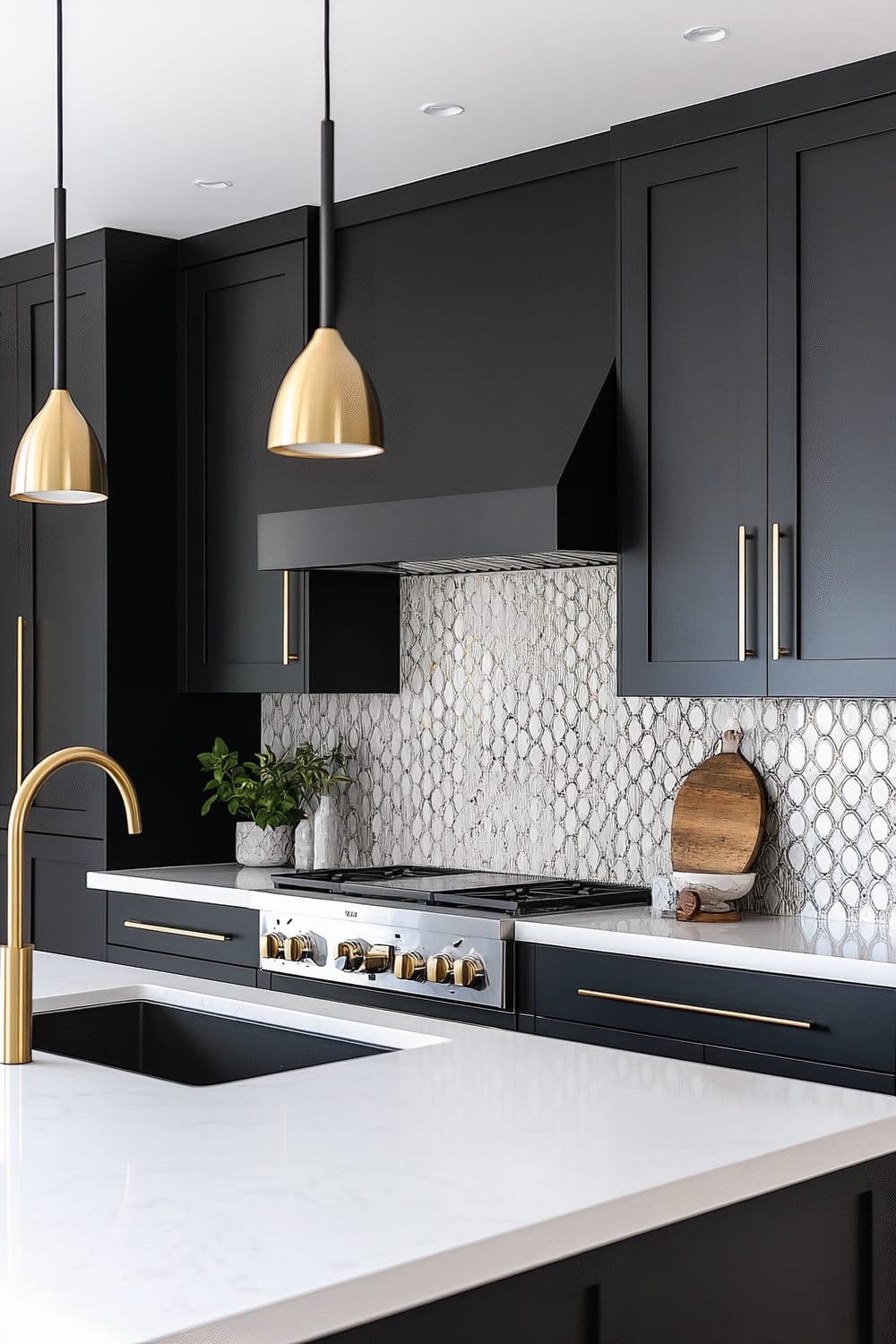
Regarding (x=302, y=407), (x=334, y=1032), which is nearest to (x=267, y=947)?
(x=334, y=1032)

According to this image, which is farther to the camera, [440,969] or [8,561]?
[8,561]

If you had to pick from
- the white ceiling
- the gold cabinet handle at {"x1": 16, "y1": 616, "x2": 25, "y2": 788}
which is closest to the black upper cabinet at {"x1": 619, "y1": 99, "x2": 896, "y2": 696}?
the white ceiling

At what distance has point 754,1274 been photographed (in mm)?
1645

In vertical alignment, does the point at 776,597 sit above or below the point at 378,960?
above

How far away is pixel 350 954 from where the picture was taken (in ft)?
12.4

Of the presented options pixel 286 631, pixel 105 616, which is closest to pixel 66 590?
pixel 105 616

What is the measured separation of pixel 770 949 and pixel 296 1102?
4.87ft

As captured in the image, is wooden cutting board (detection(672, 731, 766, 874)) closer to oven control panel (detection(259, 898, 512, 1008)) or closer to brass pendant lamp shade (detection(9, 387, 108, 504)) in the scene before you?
oven control panel (detection(259, 898, 512, 1008))

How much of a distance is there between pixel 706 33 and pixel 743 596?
3.63ft

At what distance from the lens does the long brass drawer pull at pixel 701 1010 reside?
3.02 m

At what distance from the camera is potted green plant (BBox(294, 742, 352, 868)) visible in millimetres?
4496

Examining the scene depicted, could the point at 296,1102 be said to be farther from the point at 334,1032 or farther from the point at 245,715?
the point at 245,715

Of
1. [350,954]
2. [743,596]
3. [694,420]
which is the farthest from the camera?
[350,954]

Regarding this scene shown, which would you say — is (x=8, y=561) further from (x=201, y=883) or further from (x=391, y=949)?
(x=391, y=949)
